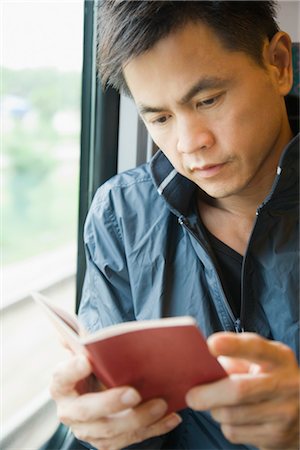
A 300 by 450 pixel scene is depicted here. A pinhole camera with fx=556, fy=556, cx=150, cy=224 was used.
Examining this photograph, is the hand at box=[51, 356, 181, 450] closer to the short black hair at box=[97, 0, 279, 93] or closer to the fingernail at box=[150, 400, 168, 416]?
the fingernail at box=[150, 400, 168, 416]

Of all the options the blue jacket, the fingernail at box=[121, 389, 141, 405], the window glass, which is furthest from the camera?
the window glass

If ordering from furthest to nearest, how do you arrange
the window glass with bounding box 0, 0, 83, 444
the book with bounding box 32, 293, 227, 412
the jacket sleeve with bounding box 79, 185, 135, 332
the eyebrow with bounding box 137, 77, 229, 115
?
the window glass with bounding box 0, 0, 83, 444
the jacket sleeve with bounding box 79, 185, 135, 332
the eyebrow with bounding box 137, 77, 229, 115
the book with bounding box 32, 293, 227, 412

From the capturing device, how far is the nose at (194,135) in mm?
1102

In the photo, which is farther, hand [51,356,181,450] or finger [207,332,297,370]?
hand [51,356,181,450]

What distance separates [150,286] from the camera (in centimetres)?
133

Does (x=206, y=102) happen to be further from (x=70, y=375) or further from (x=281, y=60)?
(x=70, y=375)

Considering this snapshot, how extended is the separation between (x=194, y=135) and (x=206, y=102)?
7 centimetres

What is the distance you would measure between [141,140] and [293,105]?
0.65 metres

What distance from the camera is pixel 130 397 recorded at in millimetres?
882

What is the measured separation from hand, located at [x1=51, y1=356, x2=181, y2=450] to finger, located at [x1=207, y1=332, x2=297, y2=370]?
0.61ft

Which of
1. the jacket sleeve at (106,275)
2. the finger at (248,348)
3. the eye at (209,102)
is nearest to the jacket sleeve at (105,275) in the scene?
the jacket sleeve at (106,275)

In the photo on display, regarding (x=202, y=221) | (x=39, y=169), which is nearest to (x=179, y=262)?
(x=202, y=221)

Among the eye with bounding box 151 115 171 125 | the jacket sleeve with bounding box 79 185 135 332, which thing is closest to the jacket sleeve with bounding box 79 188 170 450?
the jacket sleeve with bounding box 79 185 135 332

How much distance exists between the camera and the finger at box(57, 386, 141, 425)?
886mm
